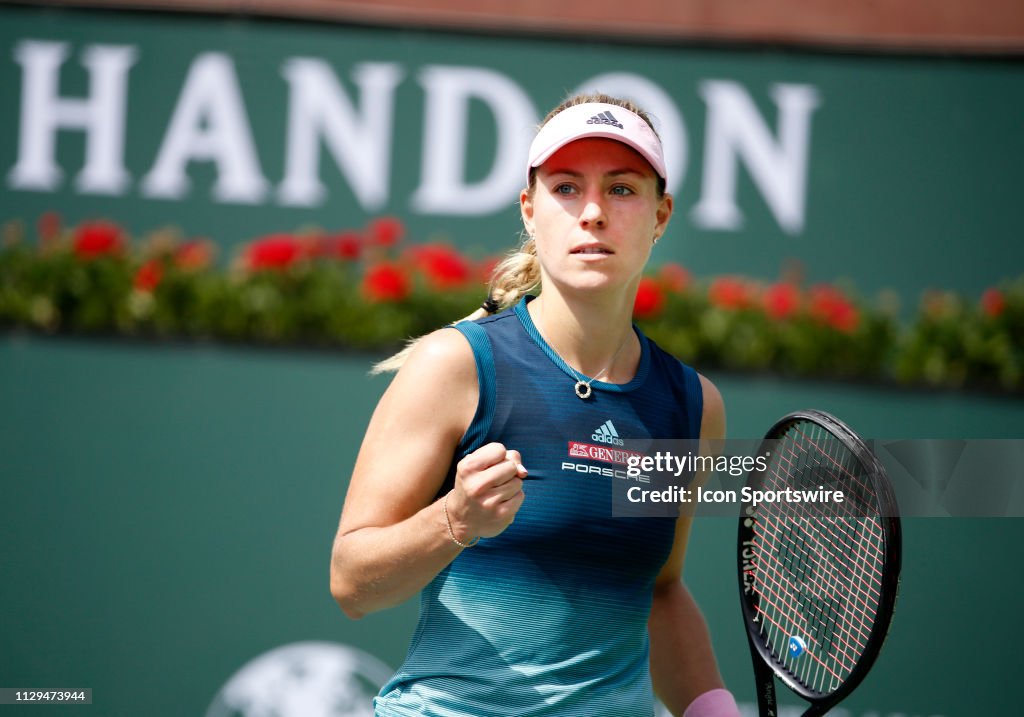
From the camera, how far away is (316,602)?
4633 millimetres

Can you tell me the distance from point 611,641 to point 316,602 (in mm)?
2895

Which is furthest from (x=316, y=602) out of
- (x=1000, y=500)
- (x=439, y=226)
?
(x=1000, y=500)

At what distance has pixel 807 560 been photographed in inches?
91.4

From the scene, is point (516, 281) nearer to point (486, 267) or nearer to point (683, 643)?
point (683, 643)

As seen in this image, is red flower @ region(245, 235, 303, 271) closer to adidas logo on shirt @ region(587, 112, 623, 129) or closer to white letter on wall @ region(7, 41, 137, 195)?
white letter on wall @ region(7, 41, 137, 195)

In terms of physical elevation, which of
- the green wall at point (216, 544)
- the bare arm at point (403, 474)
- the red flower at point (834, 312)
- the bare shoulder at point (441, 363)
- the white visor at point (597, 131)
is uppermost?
the white visor at point (597, 131)

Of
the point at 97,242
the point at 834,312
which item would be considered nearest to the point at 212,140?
the point at 97,242

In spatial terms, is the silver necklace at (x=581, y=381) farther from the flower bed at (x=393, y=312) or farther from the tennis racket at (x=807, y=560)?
the flower bed at (x=393, y=312)

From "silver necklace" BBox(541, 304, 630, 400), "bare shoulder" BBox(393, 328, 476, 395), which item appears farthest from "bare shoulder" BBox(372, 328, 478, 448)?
"silver necklace" BBox(541, 304, 630, 400)

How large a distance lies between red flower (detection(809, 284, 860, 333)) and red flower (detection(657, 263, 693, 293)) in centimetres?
55

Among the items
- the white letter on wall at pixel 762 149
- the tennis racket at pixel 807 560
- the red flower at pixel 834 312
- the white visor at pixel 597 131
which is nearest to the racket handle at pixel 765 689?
the tennis racket at pixel 807 560

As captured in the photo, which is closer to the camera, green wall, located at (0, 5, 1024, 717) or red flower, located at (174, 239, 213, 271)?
green wall, located at (0, 5, 1024, 717)

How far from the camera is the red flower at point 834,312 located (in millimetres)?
4754

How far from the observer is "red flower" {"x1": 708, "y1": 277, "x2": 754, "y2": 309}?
4773 mm
